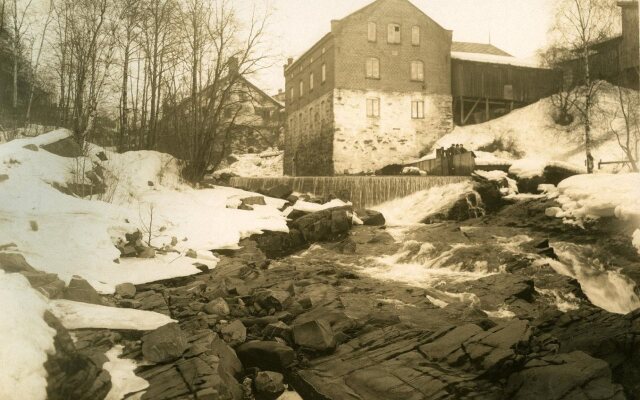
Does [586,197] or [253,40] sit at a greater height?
[253,40]

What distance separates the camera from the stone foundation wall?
32.3m

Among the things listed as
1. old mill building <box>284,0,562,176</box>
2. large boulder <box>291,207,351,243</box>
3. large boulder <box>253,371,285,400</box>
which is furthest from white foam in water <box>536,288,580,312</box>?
old mill building <box>284,0,562,176</box>

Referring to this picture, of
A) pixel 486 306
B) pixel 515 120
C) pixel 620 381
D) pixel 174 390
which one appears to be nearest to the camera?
pixel 174 390

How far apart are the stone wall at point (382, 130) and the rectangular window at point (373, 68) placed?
112cm

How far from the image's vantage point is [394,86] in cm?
3209

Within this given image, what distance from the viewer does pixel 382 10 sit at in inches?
1238

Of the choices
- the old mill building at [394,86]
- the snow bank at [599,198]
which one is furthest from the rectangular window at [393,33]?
the snow bank at [599,198]

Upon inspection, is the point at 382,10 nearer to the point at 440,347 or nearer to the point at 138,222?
the point at 138,222

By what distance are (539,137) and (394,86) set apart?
392 inches

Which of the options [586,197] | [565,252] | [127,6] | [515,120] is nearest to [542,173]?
[586,197]

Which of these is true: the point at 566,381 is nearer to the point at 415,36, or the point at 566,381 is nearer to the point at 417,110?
the point at 417,110

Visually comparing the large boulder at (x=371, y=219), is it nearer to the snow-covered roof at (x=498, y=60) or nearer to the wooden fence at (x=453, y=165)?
the wooden fence at (x=453, y=165)

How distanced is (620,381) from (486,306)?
340 centimetres

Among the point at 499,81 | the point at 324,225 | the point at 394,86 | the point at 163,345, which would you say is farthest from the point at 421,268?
the point at 499,81
